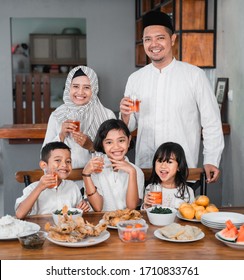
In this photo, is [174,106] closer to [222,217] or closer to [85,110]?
[85,110]

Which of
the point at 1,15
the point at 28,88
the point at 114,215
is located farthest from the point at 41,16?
the point at 114,215

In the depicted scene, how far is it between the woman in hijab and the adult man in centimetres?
20

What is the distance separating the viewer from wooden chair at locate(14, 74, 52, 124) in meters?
7.54

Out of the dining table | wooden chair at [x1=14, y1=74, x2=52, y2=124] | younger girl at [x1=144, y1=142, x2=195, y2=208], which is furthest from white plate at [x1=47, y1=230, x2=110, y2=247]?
wooden chair at [x1=14, y1=74, x2=52, y2=124]

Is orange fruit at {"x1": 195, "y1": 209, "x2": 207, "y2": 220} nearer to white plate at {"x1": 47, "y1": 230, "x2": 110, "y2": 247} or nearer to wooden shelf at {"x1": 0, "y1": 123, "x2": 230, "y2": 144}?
white plate at {"x1": 47, "y1": 230, "x2": 110, "y2": 247}

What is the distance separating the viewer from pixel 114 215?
2041 millimetres

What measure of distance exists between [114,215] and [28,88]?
5.92 metres

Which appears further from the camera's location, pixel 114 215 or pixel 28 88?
pixel 28 88

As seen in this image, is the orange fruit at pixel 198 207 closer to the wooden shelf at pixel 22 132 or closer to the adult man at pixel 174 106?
the adult man at pixel 174 106

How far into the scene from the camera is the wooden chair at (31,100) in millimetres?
7535

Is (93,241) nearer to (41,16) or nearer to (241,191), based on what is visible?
(241,191)

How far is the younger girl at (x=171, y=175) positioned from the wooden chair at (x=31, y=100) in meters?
5.15

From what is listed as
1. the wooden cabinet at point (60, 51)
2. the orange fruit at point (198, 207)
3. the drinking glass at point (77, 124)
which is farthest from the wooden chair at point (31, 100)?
the orange fruit at point (198, 207)

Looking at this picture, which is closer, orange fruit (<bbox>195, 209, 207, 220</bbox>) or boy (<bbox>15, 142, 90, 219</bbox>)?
orange fruit (<bbox>195, 209, 207, 220</bbox>)
